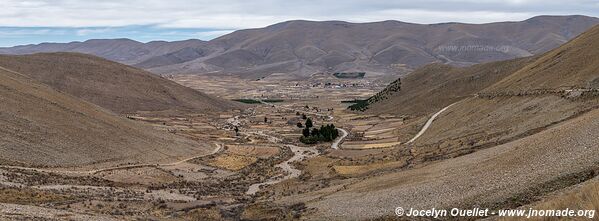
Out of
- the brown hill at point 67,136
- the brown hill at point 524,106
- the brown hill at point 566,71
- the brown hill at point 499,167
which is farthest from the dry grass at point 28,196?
the brown hill at point 566,71

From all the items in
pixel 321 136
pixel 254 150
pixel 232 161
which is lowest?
pixel 254 150

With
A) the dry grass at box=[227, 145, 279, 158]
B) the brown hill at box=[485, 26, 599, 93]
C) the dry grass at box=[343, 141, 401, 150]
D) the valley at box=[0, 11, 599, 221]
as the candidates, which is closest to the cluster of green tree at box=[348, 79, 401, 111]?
the valley at box=[0, 11, 599, 221]

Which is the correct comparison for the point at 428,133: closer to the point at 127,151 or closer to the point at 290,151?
the point at 290,151

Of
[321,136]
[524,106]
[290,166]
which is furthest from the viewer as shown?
[321,136]

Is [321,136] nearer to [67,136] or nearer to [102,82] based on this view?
[67,136]

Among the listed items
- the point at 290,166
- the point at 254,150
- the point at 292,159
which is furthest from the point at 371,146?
the point at 254,150

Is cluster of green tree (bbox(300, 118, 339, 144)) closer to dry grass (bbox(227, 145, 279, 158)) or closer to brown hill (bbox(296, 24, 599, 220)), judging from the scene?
dry grass (bbox(227, 145, 279, 158))
